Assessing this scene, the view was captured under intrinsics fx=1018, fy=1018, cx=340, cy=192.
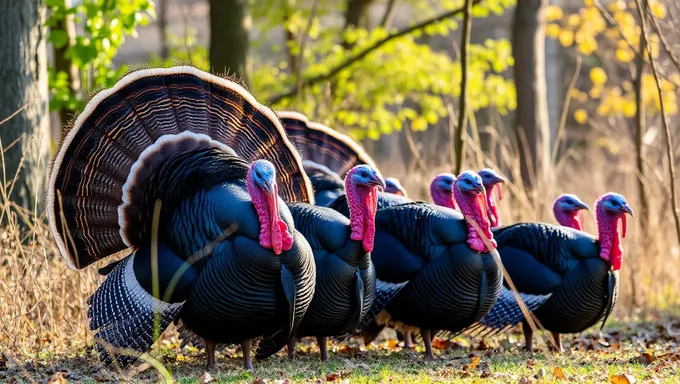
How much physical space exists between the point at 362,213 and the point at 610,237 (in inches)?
73.9

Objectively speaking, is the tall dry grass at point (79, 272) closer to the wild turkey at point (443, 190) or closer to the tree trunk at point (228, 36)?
the wild turkey at point (443, 190)

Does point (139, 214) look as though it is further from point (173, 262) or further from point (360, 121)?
point (360, 121)

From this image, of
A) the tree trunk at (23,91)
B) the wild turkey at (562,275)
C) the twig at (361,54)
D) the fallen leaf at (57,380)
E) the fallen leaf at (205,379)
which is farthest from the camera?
the twig at (361,54)

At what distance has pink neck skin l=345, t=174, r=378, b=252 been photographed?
6.09 metres

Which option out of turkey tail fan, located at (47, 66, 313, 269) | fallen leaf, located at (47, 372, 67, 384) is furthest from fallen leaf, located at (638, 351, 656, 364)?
fallen leaf, located at (47, 372, 67, 384)

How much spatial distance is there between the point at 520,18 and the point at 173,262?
23.4 feet

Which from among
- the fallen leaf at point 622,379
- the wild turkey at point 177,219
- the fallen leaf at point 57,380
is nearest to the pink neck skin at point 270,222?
the wild turkey at point 177,219

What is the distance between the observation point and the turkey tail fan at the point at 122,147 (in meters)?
5.74

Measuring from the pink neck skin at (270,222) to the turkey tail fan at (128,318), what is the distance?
Result: 0.64m

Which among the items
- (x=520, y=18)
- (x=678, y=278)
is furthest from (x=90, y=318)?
(x=520, y=18)

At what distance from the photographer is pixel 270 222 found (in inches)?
213

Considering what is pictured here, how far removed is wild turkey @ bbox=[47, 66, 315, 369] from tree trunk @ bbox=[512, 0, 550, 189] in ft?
20.2

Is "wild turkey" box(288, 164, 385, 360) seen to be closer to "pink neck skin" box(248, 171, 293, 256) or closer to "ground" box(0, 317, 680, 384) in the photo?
"ground" box(0, 317, 680, 384)

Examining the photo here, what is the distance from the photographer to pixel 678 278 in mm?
9938
